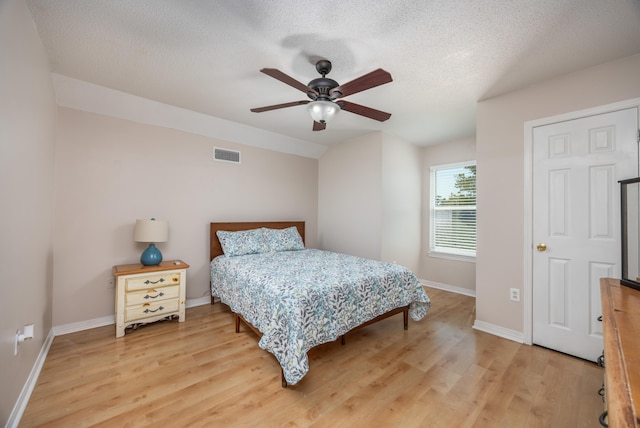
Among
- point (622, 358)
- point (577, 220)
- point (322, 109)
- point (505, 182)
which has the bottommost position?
point (622, 358)

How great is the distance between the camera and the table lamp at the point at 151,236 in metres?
2.82

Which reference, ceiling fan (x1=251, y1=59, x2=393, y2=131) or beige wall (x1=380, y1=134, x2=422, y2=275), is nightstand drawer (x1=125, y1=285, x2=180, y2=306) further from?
beige wall (x1=380, y1=134, x2=422, y2=275)

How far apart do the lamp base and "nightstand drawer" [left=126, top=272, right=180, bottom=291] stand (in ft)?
0.65

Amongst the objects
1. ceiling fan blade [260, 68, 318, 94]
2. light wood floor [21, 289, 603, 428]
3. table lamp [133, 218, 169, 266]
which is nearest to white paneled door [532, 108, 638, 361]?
light wood floor [21, 289, 603, 428]

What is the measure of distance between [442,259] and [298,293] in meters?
3.38

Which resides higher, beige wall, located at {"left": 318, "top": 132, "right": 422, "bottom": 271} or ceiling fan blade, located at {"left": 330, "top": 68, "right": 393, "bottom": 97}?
ceiling fan blade, located at {"left": 330, "top": 68, "right": 393, "bottom": 97}

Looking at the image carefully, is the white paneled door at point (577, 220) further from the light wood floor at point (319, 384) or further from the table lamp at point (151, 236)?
the table lamp at point (151, 236)

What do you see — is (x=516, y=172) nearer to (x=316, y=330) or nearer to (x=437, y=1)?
(x=437, y=1)

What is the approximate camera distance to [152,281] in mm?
2771

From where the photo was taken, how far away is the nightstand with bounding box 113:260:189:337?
260 centimetres

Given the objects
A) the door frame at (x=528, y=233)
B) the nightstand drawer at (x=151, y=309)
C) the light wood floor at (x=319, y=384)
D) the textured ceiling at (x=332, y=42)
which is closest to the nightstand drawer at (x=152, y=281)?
the nightstand drawer at (x=151, y=309)

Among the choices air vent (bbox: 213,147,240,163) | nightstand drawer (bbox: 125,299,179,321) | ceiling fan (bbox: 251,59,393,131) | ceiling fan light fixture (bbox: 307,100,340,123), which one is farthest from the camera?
air vent (bbox: 213,147,240,163)

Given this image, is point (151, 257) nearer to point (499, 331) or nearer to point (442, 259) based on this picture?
point (499, 331)

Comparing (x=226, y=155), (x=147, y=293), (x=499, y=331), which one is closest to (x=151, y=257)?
(x=147, y=293)
